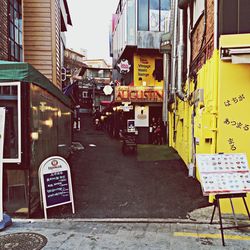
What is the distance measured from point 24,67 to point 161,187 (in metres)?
5.73

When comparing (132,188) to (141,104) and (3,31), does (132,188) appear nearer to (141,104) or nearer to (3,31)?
(3,31)

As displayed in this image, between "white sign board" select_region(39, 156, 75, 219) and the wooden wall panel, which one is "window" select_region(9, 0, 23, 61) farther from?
"white sign board" select_region(39, 156, 75, 219)

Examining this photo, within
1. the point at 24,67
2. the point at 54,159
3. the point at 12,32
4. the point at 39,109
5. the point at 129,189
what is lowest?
the point at 129,189

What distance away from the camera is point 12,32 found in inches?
459

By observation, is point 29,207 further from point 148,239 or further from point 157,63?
point 157,63

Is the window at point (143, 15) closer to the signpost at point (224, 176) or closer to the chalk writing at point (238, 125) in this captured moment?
the chalk writing at point (238, 125)

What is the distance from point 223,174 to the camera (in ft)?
19.1

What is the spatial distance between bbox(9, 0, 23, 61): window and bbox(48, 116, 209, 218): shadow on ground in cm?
526

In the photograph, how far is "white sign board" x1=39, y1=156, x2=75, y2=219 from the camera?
6812mm

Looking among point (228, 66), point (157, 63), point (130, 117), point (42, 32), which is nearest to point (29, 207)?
point (228, 66)

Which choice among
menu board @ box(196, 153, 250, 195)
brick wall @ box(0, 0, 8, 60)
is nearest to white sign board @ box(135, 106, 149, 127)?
brick wall @ box(0, 0, 8, 60)

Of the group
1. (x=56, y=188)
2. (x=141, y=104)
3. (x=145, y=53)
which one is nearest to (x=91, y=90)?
(x=145, y=53)

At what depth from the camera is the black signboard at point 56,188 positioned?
22.6 ft

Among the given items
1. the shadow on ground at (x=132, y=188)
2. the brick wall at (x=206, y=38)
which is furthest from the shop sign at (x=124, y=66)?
the brick wall at (x=206, y=38)
